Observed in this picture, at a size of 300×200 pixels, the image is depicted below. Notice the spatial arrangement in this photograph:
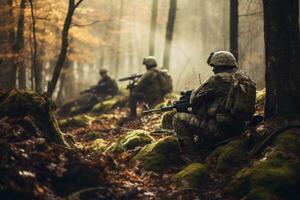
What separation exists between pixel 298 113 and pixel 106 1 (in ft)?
126

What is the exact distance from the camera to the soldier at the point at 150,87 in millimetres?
16453

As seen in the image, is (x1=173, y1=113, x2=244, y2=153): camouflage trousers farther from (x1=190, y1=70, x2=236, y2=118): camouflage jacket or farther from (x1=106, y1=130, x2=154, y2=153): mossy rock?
(x1=106, y1=130, x2=154, y2=153): mossy rock

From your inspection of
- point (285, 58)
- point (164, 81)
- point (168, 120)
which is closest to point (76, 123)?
point (164, 81)

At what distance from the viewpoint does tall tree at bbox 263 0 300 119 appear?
8258 millimetres

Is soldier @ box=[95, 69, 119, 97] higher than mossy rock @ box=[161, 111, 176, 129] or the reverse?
the reverse

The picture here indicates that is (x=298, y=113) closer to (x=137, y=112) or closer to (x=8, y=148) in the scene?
(x=8, y=148)

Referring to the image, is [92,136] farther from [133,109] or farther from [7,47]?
[7,47]

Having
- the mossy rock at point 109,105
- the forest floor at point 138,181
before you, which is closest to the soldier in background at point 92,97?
the mossy rock at point 109,105

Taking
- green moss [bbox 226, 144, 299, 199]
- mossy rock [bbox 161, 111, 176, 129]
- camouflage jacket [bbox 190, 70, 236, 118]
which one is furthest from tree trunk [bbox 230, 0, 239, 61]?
green moss [bbox 226, 144, 299, 199]

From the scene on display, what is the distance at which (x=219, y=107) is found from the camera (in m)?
8.47

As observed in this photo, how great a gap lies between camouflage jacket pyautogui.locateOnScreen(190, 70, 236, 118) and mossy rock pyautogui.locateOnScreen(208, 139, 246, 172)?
651 mm

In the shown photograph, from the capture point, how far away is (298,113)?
8258mm

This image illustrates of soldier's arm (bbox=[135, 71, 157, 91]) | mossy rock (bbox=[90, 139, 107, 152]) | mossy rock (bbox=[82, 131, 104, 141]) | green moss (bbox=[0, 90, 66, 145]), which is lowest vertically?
mossy rock (bbox=[82, 131, 104, 141])

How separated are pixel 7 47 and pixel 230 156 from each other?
1318 cm
